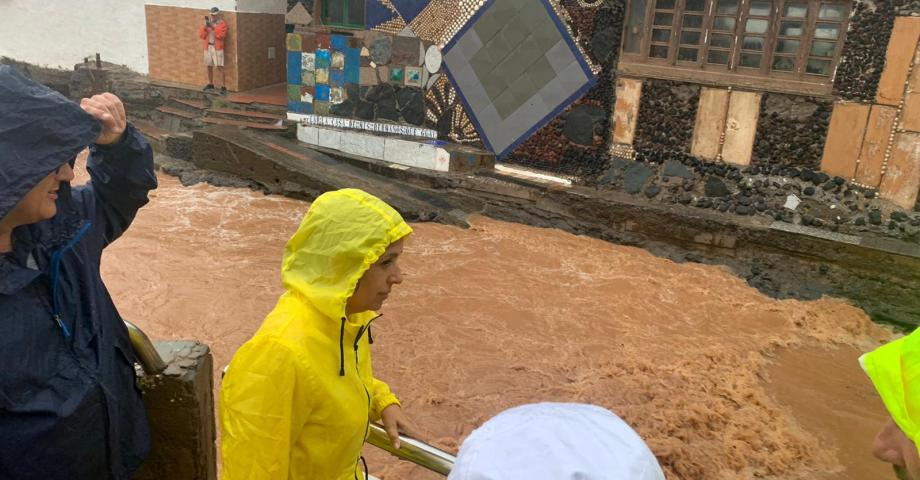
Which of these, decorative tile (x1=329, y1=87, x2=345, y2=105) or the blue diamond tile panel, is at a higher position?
the blue diamond tile panel

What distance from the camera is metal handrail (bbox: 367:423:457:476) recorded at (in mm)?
1945

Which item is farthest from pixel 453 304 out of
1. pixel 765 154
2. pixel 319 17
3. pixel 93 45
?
pixel 93 45

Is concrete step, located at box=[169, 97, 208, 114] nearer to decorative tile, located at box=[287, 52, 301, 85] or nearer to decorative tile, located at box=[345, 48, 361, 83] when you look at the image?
decorative tile, located at box=[287, 52, 301, 85]

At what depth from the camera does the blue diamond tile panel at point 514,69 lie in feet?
31.1

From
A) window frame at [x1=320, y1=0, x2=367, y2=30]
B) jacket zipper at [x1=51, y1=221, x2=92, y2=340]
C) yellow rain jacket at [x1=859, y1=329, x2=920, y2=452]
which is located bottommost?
jacket zipper at [x1=51, y1=221, x2=92, y2=340]

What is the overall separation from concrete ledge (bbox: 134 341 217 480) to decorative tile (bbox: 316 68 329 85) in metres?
9.19

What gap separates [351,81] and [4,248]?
9472 mm

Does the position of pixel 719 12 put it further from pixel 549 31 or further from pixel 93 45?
pixel 93 45

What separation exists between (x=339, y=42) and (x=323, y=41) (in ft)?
0.87

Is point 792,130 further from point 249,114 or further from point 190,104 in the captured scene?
point 190,104

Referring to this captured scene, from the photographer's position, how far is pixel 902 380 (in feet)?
4.03

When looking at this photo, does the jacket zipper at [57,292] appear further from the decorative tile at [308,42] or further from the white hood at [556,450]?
the decorative tile at [308,42]

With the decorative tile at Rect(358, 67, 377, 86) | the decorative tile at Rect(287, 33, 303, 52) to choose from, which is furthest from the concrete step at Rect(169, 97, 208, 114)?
the decorative tile at Rect(358, 67, 377, 86)

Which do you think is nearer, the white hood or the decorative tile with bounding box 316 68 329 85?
the white hood
